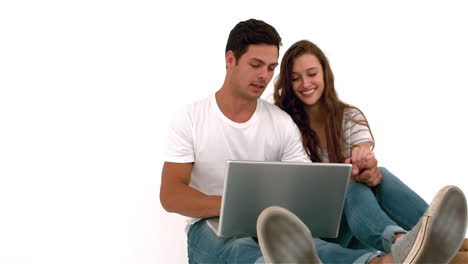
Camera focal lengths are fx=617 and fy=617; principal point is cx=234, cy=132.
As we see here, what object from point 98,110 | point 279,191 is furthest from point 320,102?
point 98,110

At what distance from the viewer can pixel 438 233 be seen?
5.25 ft

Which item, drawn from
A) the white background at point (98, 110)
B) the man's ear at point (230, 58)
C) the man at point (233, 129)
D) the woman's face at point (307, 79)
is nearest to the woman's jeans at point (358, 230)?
the man at point (233, 129)

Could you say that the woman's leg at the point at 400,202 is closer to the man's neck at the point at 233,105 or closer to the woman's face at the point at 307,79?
the woman's face at the point at 307,79

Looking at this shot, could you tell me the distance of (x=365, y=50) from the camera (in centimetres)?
386

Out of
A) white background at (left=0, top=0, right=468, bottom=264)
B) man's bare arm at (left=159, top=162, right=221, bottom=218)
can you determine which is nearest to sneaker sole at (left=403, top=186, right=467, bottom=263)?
man's bare arm at (left=159, top=162, right=221, bottom=218)

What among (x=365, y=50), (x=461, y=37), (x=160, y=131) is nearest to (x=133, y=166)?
(x=160, y=131)

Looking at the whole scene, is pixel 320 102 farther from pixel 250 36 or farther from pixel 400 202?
pixel 400 202

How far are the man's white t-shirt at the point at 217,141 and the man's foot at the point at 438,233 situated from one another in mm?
898

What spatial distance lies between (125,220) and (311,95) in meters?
1.45

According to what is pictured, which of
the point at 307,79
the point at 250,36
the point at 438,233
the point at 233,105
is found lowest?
the point at 438,233

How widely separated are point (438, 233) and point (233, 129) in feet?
3.34

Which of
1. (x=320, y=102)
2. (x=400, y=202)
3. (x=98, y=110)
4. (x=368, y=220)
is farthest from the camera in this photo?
(x=98, y=110)

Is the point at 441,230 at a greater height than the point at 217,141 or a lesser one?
lesser

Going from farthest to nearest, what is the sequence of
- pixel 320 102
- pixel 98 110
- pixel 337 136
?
pixel 98 110 < pixel 320 102 < pixel 337 136
